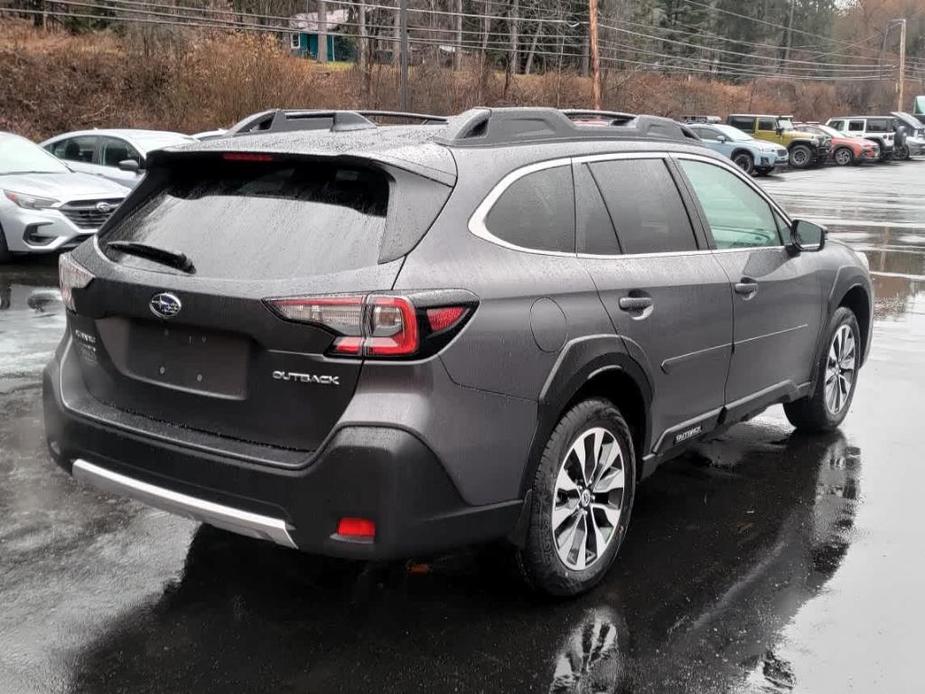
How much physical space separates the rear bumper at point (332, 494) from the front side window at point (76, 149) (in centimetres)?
1268

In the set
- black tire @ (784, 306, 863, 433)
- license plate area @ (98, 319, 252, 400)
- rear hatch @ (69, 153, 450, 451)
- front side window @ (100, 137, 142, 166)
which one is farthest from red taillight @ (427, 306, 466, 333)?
front side window @ (100, 137, 142, 166)

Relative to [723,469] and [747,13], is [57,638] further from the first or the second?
[747,13]

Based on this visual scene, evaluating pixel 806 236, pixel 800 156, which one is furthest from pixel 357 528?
pixel 800 156

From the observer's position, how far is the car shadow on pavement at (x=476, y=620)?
Answer: 3176 mm

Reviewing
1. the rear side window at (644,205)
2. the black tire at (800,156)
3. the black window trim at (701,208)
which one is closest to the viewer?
the rear side window at (644,205)

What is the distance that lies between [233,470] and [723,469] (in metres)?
3.11

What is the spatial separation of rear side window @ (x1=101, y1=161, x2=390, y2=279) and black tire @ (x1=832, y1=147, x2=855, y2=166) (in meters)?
44.2

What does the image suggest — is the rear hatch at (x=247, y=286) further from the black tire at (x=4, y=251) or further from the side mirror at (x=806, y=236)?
the black tire at (x=4, y=251)

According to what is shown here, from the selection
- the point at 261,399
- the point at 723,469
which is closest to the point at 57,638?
the point at 261,399

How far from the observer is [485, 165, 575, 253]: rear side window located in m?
3.47

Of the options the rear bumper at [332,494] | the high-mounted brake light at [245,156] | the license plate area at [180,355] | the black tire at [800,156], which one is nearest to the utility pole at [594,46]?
the black tire at [800,156]

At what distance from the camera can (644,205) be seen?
4.21 meters

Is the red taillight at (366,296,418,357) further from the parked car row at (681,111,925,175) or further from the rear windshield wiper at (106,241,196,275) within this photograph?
the parked car row at (681,111,925,175)

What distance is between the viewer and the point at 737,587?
152 inches
